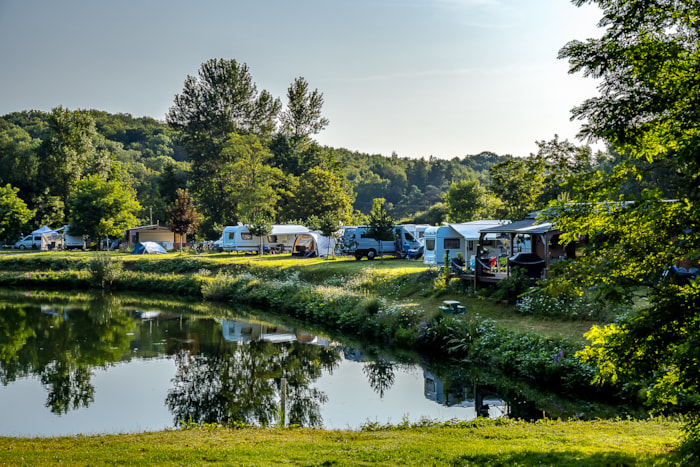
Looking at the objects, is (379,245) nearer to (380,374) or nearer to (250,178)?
(380,374)

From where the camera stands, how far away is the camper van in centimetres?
3116

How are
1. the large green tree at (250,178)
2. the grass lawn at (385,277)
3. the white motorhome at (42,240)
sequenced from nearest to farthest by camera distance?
the grass lawn at (385,277) → the large green tree at (250,178) → the white motorhome at (42,240)

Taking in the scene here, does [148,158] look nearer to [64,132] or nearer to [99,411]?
[64,132]

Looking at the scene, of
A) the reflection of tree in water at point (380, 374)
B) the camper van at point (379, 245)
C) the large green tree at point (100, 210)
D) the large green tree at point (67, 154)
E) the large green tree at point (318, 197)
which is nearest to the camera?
the reflection of tree in water at point (380, 374)

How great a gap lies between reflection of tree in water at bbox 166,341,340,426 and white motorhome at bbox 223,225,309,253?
68.0 feet

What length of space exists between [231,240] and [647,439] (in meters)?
34.4

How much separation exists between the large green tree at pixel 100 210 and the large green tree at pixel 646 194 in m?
44.4

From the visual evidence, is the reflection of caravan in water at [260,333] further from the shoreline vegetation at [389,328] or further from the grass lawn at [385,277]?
the grass lawn at [385,277]

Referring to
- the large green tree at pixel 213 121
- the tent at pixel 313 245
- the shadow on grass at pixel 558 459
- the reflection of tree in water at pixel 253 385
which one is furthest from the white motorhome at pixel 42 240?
the shadow on grass at pixel 558 459

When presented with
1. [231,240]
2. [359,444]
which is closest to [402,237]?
[231,240]

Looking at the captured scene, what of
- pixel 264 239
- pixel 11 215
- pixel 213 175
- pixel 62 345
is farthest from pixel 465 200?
pixel 11 215

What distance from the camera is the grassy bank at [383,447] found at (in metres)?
6.25

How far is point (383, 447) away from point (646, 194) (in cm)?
421

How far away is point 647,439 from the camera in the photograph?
23.4ft
